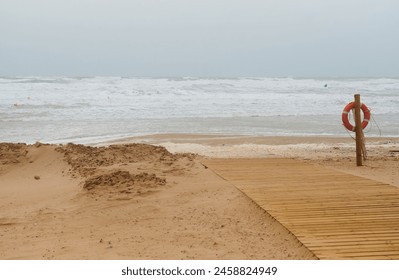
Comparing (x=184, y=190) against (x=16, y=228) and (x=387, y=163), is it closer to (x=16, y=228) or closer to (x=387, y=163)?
(x=16, y=228)

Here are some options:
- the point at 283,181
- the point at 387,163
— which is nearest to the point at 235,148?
the point at 387,163

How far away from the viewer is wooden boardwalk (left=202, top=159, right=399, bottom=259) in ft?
12.0

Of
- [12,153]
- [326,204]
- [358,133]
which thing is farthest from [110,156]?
[358,133]

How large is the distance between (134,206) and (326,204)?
2002 mm

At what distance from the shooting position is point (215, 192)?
218 inches

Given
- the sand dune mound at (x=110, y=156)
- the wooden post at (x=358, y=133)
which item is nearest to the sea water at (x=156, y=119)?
the sand dune mound at (x=110, y=156)

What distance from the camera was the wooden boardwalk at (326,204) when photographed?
3.65 m

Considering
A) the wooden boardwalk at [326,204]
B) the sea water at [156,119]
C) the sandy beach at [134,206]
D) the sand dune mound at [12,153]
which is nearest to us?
the wooden boardwalk at [326,204]

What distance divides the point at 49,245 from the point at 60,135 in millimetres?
8235

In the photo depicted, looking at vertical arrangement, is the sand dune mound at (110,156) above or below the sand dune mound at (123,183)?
above

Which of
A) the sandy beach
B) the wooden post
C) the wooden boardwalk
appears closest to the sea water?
the sandy beach

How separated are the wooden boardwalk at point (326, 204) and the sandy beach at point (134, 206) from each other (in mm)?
166

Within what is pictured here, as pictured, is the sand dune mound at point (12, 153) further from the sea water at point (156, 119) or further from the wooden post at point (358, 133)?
the wooden post at point (358, 133)

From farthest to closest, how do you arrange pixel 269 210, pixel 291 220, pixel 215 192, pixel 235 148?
pixel 235 148
pixel 215 192
pixel 269 210
pixel 291 220
